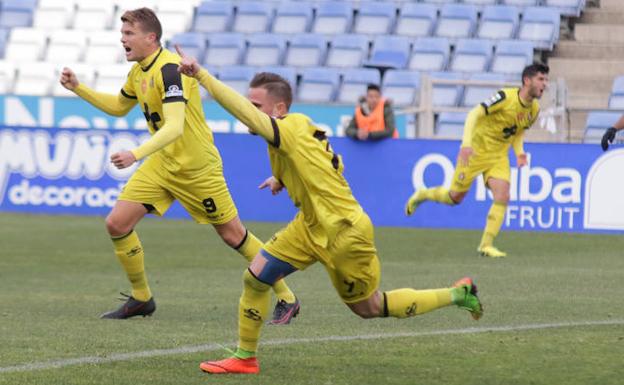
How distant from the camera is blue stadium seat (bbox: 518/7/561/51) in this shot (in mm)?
24859

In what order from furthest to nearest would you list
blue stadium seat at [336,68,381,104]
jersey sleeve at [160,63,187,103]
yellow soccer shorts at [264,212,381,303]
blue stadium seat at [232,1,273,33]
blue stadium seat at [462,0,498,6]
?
blue stadium seat at [232,1,273,33]
blue stadium seat at [462,0,498,6]
blue stadium seat at [336,68,381,104]
jersey sleeve at [160,63,187,103]
yellow soccer shorts at [264,212,381,303]

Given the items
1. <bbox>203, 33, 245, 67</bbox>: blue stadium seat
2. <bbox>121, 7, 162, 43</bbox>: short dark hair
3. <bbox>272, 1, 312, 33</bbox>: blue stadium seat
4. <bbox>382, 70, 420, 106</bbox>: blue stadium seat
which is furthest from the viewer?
<bbox>272, 1, 312, 33</bbox>: blue stadium seat

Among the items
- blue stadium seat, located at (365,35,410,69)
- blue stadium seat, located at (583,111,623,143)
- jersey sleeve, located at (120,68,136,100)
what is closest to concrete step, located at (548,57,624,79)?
blue stadium seat, located at (365,35,410,69)

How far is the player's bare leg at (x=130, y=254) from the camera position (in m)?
9.63

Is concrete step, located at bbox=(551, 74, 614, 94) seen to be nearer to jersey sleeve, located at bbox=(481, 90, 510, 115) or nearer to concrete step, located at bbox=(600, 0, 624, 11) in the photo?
concrete step, located at bbox=(600, 0, 624, 11)

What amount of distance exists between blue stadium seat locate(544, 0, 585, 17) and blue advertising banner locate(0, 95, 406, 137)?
5.05 m

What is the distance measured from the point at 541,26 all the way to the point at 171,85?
55.4ft

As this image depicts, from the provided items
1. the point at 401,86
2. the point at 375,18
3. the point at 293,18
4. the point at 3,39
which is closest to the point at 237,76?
the point at 293,18

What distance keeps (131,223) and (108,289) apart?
7.31 ft

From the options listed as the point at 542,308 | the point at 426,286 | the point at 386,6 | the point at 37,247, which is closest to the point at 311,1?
the point at 386,6

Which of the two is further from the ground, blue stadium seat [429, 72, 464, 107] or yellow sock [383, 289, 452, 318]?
blue stadium seat [429, 72, 464, 107]

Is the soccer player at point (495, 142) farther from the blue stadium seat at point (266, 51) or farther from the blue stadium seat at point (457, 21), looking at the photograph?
the blue stadium seat at point (266, 51)

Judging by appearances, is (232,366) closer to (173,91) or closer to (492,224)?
(173,91)

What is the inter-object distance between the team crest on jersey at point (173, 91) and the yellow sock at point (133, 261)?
1.24m
